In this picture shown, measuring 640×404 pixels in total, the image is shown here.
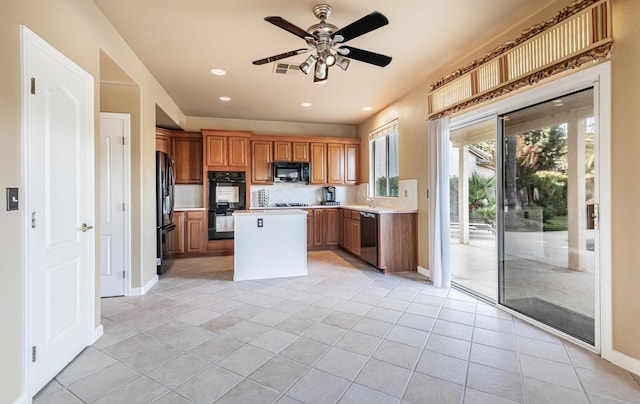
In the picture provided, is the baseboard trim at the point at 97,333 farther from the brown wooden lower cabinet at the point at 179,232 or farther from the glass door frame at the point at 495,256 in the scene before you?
the glass door frame at the point at 495,256

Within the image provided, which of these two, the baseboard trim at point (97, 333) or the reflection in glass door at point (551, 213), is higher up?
the reflection in glass door at point (551, 213)

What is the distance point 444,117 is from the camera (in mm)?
3566

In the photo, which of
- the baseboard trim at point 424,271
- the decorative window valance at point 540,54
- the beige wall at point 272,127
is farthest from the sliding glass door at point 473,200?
the beige wall at point 272,127

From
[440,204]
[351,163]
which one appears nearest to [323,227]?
[351,163]

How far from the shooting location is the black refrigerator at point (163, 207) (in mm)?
4078

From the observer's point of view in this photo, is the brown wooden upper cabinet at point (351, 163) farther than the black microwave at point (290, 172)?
Yes

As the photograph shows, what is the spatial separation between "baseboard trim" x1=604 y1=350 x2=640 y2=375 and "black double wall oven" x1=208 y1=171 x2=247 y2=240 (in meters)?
5.16

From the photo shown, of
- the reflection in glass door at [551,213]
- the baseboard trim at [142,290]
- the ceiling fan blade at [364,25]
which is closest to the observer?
the ceiling fan blade at [364,25]

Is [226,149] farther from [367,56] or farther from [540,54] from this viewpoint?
[540,54]

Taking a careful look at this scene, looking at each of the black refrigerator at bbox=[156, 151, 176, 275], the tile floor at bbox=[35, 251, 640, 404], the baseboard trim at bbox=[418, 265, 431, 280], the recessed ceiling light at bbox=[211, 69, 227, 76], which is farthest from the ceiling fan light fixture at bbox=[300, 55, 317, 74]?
the baseboard trim at bbox=[418, 265, 431, 280]

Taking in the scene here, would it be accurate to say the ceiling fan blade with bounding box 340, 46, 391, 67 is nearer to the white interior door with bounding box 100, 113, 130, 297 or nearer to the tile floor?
the tile floor

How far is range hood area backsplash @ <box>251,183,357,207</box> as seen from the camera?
6309 mm

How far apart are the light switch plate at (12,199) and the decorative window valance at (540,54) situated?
3.55 m

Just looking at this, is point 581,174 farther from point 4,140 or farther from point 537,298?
point 4,140
